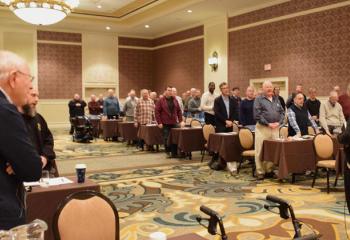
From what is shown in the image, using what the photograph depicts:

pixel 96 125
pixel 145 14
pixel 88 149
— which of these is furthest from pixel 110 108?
pixel 145 14

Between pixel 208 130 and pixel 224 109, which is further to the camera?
pixel 208 130

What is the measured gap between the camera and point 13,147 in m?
1.61

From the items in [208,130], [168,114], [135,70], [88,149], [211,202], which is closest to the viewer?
[211,202]

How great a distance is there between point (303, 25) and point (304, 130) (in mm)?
4941

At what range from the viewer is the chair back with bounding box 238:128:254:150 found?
7125mm

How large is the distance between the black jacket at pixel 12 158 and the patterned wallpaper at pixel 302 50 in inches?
379

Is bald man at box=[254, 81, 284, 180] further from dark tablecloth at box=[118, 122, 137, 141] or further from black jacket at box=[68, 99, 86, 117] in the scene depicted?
black jacket at box=[68, 99, 86, 117]

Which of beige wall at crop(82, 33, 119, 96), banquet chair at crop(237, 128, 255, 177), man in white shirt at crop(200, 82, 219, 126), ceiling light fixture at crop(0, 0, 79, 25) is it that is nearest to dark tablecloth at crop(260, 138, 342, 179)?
banquet chair at crop(237, 128, 255, 177)

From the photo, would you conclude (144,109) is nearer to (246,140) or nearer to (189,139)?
(189,139)

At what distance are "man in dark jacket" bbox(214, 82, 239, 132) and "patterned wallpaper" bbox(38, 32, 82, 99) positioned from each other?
10854 millimetres

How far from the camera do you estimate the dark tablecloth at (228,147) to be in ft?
24.1

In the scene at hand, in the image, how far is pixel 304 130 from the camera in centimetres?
704

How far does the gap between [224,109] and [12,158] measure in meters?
6.46

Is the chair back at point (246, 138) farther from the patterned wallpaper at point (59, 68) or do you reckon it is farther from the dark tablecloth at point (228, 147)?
the patterned wallpaper at point (59, 68)
